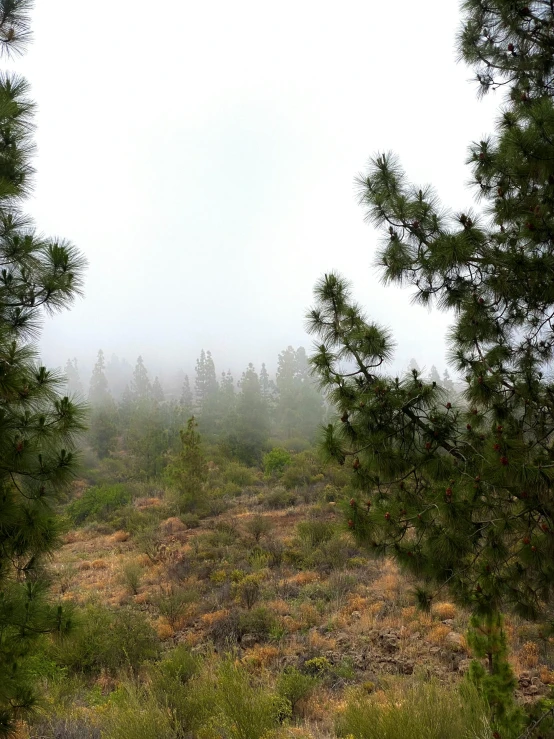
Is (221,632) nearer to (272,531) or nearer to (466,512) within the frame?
(466,512)

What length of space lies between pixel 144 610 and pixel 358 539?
6656 mm

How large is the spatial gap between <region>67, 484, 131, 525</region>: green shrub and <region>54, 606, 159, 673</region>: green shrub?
12958mm

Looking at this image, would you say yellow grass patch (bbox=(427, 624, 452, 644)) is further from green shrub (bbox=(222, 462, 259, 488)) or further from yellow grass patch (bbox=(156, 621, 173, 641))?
green shrub (bbox=(222, 462, 259, 488))

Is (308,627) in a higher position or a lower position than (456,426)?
lower

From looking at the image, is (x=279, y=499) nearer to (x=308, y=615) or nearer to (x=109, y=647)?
(x=308, y=615)

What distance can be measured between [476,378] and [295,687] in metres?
3.98

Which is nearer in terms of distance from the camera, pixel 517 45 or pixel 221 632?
pixel 517 45

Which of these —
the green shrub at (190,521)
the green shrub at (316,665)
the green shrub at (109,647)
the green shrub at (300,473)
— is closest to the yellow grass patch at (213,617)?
the green shrub at (109,647)

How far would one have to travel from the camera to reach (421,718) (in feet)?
10.7

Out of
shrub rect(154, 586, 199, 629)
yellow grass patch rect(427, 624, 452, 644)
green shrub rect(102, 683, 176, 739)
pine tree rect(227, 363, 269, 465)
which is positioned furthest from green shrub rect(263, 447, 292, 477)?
green shrub rect(102, 683, 176, 739)

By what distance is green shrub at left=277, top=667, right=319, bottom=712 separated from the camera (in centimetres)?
454

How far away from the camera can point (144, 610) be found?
323 inches

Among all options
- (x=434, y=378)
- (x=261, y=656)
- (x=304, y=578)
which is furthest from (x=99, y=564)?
(x=434, y=378)

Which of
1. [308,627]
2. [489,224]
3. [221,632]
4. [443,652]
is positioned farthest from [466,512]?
[221,632]
